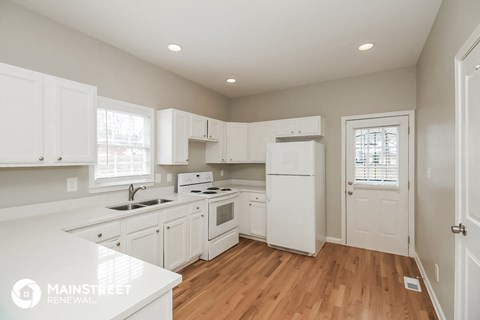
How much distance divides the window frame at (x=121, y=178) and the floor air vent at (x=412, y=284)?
3.31m

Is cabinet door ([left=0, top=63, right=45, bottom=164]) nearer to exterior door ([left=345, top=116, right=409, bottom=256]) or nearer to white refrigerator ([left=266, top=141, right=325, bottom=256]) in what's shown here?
white refrigerator ([left=266, top=141, right=325, bottom=256])

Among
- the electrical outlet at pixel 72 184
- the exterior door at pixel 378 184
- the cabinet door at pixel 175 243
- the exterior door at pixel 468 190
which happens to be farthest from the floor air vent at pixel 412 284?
the electrical outlet at pixel 72 184

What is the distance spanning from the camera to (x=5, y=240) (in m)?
1.43

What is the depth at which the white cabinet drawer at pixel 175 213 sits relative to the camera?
2.65 meters

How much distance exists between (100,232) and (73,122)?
39.9 inches

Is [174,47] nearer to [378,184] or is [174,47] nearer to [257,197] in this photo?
[257,197]

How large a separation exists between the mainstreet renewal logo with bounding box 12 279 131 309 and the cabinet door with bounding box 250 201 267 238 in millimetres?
3078

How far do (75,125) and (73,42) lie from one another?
0.96 m

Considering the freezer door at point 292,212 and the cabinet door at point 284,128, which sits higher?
the cabinet door at point 284,128

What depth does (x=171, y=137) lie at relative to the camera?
3.10 metres

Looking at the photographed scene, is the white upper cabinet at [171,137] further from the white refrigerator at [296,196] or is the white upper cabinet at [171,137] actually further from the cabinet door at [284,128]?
the cabinet door at [284,128]

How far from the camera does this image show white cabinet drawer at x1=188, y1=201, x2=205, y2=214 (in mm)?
2987

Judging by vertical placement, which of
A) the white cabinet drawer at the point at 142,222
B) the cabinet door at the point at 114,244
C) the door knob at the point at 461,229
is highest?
the door knob at the point at 461,229

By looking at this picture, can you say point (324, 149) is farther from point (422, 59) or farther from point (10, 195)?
point (10, 195)
